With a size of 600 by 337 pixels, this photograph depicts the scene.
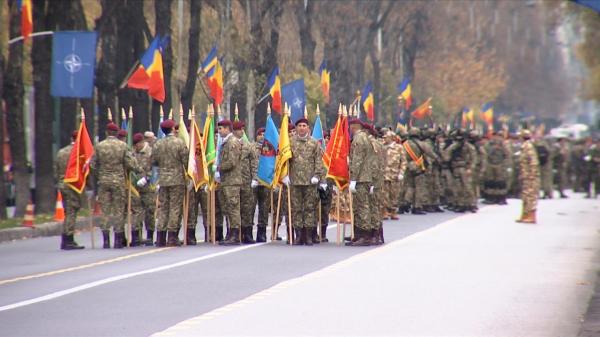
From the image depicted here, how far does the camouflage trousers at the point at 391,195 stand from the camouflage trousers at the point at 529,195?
125 inches

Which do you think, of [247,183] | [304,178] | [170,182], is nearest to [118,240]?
[170,182]

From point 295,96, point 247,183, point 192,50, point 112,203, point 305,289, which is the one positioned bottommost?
point 305,289

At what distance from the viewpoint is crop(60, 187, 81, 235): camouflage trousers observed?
2273 centimetres

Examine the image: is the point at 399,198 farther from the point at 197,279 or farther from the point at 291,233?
the point at 197,279

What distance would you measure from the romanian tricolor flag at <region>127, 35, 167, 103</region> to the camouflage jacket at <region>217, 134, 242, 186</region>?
8.77 metres

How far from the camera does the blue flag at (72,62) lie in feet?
98.7

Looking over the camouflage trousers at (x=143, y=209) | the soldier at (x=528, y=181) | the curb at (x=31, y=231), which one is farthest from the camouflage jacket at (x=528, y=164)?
the camouflage trousers at (x=143, y=209)

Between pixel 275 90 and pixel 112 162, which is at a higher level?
pixel 275 90

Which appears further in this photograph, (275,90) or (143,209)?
(275,90)

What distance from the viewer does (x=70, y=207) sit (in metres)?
22.9

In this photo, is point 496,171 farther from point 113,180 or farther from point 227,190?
point 113,180

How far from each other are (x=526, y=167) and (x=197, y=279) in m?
14.4

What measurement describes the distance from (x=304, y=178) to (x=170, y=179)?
199 cm

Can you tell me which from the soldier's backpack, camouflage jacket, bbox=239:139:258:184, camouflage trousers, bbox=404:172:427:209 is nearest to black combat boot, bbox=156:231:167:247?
camouflage jacket, bbox=239:139:258:184
